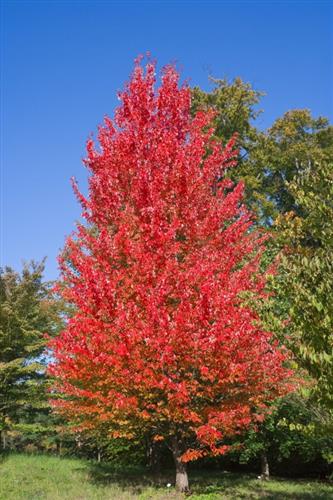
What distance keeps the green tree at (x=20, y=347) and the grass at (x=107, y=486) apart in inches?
133

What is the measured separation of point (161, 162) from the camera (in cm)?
1245

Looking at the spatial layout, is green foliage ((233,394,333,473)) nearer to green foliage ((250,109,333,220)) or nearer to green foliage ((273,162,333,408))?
green foliage ((273,162,333,408))

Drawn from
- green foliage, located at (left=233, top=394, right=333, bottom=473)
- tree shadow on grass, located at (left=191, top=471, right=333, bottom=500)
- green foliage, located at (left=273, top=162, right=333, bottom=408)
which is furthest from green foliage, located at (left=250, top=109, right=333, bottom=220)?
green foliage, located at (left=273, top=162, right=333, bottom=408)

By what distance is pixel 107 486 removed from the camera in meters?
13.4

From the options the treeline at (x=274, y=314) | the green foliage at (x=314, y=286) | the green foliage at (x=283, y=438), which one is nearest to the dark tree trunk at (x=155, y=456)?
the treeline at (x=274, y=314)

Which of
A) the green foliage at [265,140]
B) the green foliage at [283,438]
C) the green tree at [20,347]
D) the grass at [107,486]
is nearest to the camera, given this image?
the grass at [107,486]

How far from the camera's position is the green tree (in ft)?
66.7

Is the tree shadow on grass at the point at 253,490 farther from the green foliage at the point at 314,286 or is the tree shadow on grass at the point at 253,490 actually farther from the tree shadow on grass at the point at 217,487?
the green foliage at the point at 314,286

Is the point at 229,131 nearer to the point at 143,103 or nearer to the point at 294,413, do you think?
the point at 143,103

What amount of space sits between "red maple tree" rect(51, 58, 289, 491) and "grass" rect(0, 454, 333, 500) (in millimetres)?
1185

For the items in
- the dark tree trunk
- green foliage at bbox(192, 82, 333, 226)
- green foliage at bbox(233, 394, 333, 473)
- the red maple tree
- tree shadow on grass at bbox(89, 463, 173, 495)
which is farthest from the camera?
green foliage at bbox(192, 82, 333, 226)

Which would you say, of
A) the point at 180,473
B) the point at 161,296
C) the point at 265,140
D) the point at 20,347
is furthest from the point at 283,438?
the point at 265,140

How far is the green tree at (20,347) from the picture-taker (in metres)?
20.3

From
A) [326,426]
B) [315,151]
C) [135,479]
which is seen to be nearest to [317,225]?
[326,426]
